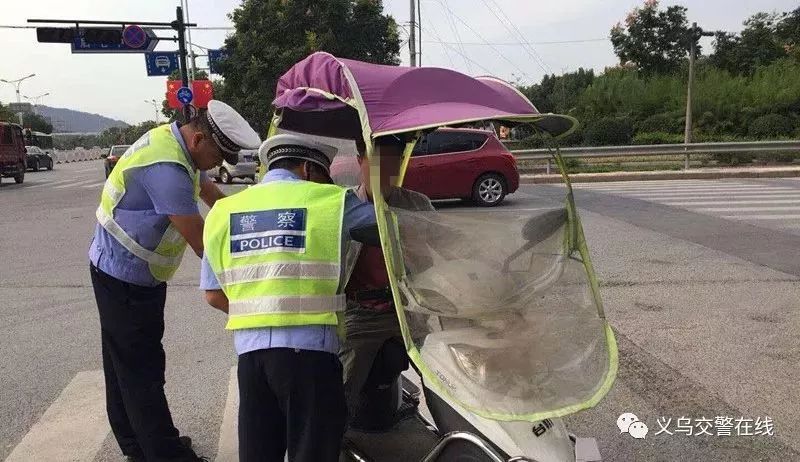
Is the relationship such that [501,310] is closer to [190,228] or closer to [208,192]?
[190,228]

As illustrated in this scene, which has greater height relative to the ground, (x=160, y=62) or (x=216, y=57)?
(x=216, y=57)

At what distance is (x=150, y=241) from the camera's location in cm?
288

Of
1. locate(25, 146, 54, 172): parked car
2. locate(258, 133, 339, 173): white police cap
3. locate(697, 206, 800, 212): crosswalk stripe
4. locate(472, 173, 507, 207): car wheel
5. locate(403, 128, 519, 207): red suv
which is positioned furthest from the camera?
locate(25, 146, 54, 172): parked car

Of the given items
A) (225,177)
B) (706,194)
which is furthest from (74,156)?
(706,194)

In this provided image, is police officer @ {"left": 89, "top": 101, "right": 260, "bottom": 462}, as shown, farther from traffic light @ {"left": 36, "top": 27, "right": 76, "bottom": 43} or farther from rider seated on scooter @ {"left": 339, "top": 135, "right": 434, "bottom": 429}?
traffic light @ {"left": 36, "top": 27, "right": 76, "bottom": 43}

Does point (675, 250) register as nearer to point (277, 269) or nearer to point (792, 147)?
point (277, 269)

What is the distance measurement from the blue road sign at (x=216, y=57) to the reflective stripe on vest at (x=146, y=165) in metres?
24.4

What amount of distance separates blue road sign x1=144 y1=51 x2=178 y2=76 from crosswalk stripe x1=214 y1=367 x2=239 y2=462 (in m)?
21.7

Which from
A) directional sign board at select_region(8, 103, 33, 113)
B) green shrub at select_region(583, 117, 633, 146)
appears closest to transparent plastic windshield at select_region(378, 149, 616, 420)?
green shrub at select_region(583, 117, 633, 146)

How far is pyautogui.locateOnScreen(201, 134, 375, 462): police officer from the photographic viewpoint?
2062 millimetres

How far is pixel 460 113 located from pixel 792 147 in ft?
61.1

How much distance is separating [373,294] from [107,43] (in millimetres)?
20363

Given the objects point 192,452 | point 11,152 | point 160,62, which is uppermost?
point 160,62

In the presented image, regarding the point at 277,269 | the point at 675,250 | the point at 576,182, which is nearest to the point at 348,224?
the point at 277,269
